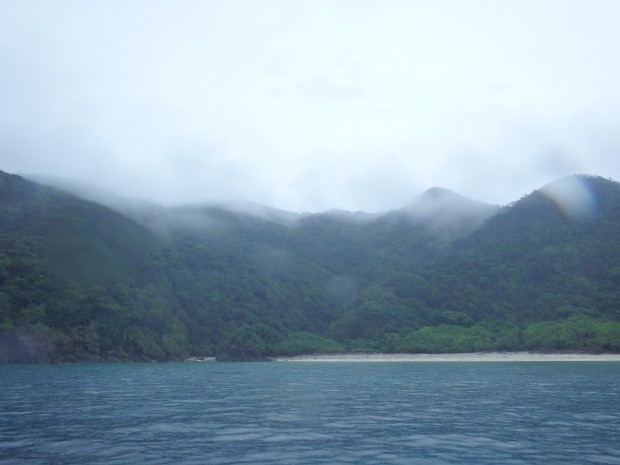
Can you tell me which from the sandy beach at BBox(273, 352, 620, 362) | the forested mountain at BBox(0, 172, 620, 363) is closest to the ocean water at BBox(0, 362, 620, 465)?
the sandy beach at BBox(273, 352, 620, 362)

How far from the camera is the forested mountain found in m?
121

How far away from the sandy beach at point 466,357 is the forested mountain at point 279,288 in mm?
3407

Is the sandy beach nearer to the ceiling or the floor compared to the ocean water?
nearer to the floor

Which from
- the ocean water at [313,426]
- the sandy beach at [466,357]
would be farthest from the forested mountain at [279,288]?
the ocean water at [313,426]

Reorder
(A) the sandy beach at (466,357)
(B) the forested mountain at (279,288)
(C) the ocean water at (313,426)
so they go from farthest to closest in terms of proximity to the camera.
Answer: (B) the forested mountain at (279,288) → (A) the sandy beach at (466,357) → (C) the ocean water at (313,426)

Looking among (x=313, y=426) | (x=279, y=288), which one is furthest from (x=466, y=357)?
(x=313, y=426)

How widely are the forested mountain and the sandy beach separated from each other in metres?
3.41

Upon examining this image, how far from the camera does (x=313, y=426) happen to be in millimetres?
27781

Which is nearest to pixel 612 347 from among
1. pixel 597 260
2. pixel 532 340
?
pixel 532 340

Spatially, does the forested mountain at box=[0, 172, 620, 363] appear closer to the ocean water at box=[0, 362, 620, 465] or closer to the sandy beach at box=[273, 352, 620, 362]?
the sandy beach at box=[273, 352, 620, 362]

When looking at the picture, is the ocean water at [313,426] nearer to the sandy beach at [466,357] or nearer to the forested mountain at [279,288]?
the sandy beach at [466,357]

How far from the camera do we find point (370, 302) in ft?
551

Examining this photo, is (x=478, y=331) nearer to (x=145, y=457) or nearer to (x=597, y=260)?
(x=597, y=260)

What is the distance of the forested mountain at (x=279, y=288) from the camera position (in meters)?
121
